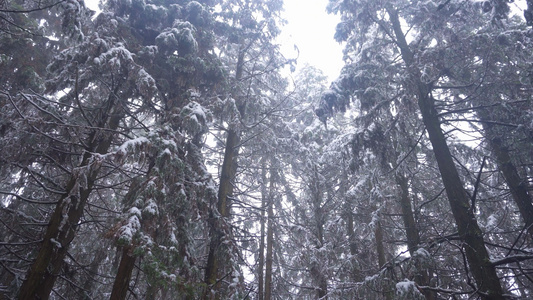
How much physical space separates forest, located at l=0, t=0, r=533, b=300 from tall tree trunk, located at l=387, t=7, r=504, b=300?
31 millimetres

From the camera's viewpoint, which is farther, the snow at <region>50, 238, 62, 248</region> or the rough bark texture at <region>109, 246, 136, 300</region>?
the snow at <region>50, 238, 62, 248</region>

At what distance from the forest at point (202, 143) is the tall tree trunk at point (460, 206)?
31 mm

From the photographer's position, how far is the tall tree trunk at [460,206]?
214 inches

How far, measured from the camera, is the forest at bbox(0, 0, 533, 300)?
5.74 metres

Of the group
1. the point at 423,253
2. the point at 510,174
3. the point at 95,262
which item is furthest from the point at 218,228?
the point at 510,174

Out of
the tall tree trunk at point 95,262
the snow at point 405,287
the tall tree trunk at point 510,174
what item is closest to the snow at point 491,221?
the tall tree trunk at point 510,174

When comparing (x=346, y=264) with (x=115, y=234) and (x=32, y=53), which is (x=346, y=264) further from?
(x=32, y=53)

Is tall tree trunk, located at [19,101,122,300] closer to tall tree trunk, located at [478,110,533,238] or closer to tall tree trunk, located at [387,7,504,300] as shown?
tall tree trunk, located at [387,7,504,300]

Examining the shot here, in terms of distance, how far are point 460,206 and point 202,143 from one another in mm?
6959

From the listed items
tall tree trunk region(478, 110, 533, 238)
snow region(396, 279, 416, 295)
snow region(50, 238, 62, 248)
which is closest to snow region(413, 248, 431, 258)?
snow region(396, 279, 416, 295)

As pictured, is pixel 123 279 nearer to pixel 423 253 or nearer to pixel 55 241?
pixel 55 241

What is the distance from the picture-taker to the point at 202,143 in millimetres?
9109

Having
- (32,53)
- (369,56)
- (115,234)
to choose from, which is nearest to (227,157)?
(115,234)

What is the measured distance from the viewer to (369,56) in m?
9.70
